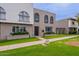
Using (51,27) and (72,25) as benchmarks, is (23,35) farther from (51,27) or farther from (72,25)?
(72,25)

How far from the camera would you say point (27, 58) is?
9.16 meters

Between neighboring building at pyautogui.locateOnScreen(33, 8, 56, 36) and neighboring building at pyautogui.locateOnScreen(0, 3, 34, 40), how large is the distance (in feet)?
2.85

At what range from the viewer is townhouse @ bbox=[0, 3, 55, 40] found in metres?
17.8

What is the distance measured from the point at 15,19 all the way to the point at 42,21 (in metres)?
4.20

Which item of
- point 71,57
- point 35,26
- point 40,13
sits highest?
point 40,13

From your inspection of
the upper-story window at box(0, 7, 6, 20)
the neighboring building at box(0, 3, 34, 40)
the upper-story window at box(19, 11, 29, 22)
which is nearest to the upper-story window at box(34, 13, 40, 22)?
the neighboring building at box(0, 3, 34, 40)

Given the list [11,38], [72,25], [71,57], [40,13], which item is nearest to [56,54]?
[71,57]

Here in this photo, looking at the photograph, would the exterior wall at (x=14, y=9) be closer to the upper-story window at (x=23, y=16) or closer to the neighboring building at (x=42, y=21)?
the upper-story window at (x=23, y=16)

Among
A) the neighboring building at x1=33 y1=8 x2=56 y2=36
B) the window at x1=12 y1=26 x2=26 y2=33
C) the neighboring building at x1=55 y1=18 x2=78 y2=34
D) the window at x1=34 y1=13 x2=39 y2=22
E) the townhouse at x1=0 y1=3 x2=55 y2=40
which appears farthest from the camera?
the neighboring building at x1=55 y1=18 x2=78 y2=34

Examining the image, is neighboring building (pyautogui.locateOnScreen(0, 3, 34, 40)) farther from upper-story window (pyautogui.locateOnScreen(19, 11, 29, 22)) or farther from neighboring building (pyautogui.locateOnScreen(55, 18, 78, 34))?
neighboring building (pyautogui.locateOnScreen(55, 18, 78, 34))

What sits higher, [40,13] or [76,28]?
[40,13]

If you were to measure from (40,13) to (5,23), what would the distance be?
5.11 metres

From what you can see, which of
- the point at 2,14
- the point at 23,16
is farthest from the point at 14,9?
the point at 23,16

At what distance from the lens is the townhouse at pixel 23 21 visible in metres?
17.8
